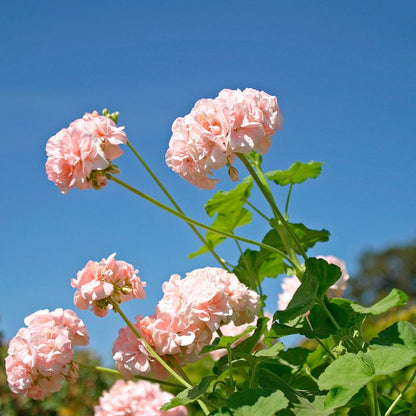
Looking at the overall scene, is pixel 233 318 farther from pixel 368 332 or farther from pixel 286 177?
pixel 368 332

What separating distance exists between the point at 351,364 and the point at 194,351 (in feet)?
1.58

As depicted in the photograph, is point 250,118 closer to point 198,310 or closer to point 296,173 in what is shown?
point 198,310

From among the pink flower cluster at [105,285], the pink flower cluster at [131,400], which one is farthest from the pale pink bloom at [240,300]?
the pink flower cluster at [131,400]

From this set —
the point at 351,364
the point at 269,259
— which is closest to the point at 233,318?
the point at 351,364

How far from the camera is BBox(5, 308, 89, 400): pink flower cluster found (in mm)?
1603

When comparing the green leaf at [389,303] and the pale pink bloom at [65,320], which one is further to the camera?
the pale pink bloom at [65,320]

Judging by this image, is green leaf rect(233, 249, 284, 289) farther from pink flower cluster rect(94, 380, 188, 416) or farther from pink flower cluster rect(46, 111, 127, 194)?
pink flower cluster rect(46, 111, 127, 194)

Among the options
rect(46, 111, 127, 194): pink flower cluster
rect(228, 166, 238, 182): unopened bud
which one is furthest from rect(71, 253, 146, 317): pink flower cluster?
rect(228, 166, 238, 182): unopened bud

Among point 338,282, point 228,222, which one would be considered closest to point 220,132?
point 228,222

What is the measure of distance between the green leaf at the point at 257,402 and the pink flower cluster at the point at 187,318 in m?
0.26

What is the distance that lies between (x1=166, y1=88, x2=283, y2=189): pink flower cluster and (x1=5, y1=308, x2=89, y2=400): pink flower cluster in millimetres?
547

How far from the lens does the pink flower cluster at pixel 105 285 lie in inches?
62.1

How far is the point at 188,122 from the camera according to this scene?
4.94ft

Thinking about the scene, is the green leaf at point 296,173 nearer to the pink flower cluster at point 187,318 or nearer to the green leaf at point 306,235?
the green leaf at point 306,235
